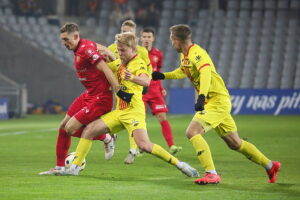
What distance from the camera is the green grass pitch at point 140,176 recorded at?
342 inches

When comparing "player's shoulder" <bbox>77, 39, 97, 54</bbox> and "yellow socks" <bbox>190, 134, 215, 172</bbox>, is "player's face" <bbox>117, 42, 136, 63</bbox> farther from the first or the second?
"yellow socks" <bbox>190, 134, 215, 172</bbox>

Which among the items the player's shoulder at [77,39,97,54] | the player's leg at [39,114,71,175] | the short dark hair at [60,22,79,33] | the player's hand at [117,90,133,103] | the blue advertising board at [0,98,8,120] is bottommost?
the blue advertising board at [0,98,8,120]

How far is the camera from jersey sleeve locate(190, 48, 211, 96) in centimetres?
971

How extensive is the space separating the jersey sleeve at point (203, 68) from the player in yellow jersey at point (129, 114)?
631 millimetres

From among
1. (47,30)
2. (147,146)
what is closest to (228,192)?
(147,146)

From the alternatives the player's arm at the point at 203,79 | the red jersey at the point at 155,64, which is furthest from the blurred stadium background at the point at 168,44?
the player's arm at the point at 203,79

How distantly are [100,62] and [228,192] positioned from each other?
2.44 meters

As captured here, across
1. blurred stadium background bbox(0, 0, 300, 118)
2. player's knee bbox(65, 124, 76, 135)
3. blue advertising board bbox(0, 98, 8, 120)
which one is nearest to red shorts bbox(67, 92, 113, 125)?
player's knee bbox(65, 124, 76, 135)

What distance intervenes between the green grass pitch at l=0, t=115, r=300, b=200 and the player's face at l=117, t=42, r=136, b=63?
56.4 inches

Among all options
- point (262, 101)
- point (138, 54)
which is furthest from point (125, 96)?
point (262, 101)

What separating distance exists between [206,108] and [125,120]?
3.16 feet

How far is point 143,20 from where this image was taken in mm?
34125

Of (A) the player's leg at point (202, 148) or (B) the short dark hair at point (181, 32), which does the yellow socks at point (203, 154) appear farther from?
(B) the short dark hair at point (181, 32)

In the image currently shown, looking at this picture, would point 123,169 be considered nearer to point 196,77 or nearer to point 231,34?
point 196,77
